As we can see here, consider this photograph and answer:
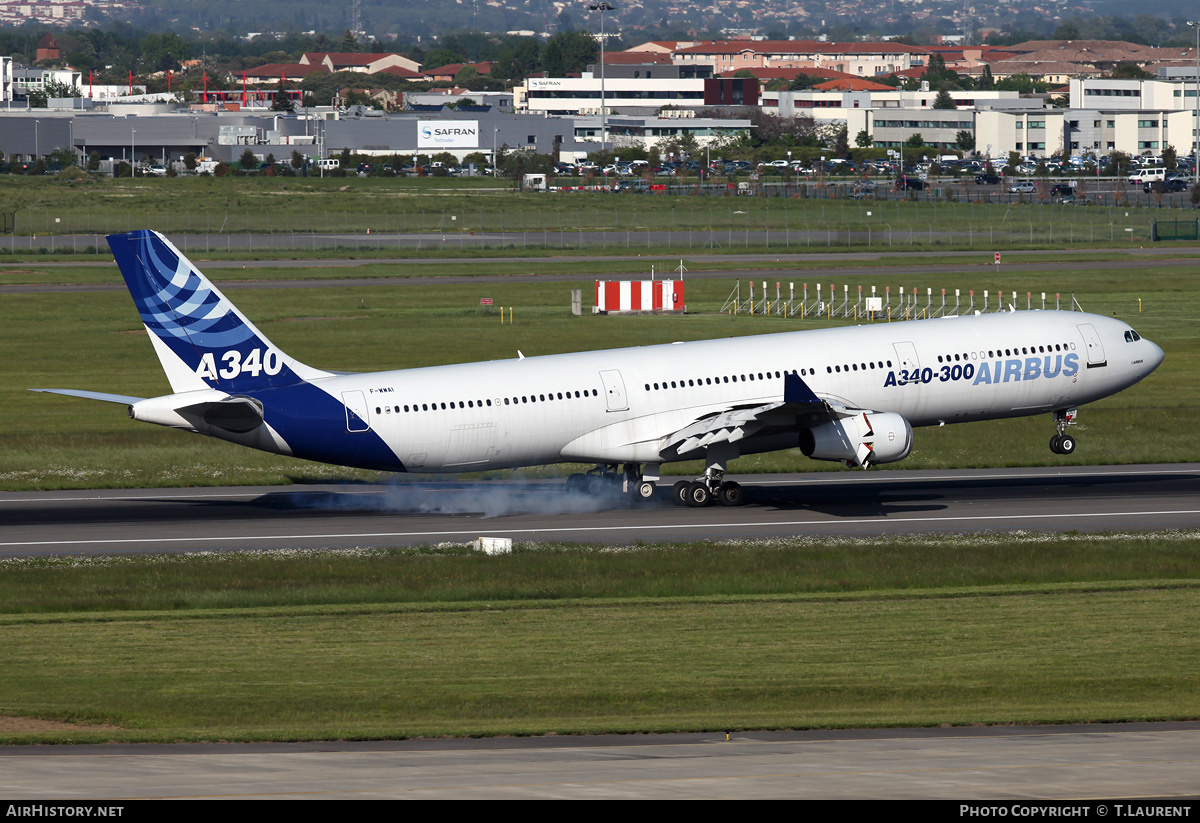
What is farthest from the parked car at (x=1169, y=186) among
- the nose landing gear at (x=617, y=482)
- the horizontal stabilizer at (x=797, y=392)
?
the horizontal stabilizer at (x=797, y=392)

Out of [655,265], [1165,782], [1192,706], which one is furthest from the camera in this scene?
[655,265]

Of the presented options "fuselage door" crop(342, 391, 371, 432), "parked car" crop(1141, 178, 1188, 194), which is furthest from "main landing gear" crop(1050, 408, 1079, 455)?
"parked car" crop(1141, 178, 1188, 194)

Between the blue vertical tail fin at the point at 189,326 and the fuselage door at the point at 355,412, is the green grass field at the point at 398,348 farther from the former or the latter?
the fuselage door at the point at 355,412

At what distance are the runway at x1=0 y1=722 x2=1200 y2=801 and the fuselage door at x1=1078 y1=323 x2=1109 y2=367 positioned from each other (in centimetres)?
2976

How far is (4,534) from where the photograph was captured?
4372cm

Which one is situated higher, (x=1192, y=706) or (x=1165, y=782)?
(x=1165, y=782)

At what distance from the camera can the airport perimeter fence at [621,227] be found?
454 feet

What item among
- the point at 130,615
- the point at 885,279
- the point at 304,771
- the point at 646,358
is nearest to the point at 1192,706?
the point at 304,771

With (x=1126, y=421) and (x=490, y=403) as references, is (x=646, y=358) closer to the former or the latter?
(x=490, y=403)

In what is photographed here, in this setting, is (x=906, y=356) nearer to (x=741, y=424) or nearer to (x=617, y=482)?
(x=741, y=424)

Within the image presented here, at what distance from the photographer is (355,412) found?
44.1 metres

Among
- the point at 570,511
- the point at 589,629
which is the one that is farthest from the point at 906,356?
the point at 589,629

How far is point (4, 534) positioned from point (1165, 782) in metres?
34.6

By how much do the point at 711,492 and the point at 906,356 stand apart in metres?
7.57
